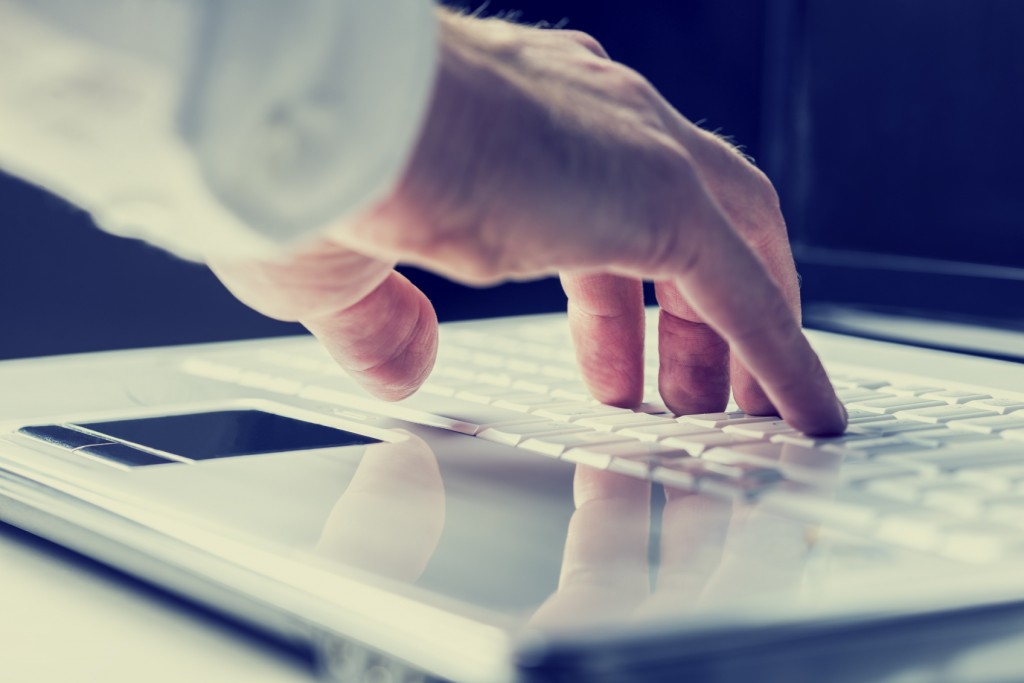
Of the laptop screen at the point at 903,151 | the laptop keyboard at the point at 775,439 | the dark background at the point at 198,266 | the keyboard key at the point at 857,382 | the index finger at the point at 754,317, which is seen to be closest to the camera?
the laptop keyboard at the point at 775,439

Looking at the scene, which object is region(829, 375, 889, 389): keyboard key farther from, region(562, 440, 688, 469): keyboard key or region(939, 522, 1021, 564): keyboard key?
region(939, 522, 1021, 564): keyboard key

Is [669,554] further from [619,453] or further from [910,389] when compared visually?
[910,389]

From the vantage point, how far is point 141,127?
0.48m

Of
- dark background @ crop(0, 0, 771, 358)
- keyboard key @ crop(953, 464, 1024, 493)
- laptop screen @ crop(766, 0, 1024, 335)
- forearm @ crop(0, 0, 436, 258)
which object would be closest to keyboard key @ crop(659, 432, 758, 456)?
keyboard key @ crop(953, 464, 1024, 493)

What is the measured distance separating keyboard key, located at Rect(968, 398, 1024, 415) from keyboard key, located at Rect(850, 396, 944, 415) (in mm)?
21

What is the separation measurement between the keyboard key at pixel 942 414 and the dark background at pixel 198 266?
473mm

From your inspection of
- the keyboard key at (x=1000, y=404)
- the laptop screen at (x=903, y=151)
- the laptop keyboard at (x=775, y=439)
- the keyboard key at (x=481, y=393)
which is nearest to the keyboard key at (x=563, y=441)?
the laptop keyboard at (x=775, y=439)

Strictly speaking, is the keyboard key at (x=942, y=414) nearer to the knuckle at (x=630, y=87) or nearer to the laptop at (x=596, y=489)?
the laptop at (x=596, y=489)

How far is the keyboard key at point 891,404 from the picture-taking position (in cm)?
70

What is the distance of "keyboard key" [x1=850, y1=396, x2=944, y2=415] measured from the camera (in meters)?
0.70

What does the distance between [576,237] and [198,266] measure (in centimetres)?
71

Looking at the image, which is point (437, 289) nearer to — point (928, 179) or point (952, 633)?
point (928, 179)

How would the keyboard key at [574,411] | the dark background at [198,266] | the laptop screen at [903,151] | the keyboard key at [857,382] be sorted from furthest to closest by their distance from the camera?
the dark background at [198,266]
the laptop screen at [903,151]
the keyboard key at [857,382]
the keyboard key at [574,411]

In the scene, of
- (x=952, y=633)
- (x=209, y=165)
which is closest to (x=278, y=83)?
(x=209, y=165)
